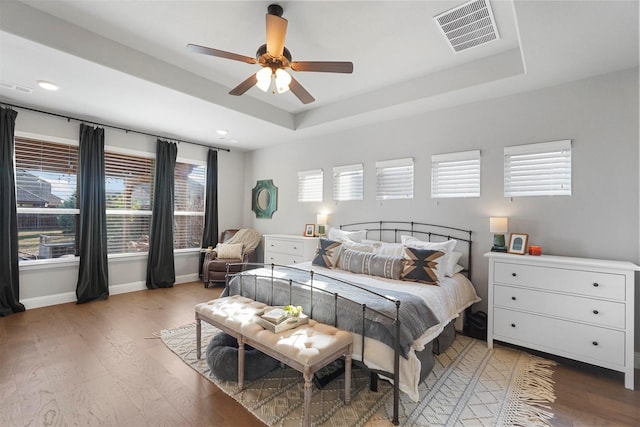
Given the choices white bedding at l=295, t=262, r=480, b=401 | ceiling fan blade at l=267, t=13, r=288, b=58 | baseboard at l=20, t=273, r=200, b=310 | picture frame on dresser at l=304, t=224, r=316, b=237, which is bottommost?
baseboard at l=20, t=273, r=200, b=310

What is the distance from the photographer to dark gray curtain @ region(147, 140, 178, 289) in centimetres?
497

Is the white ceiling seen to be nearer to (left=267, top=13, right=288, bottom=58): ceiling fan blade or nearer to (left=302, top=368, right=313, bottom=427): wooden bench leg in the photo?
(left=267, top=13, right=288, bottom=58): ceiling fan blade

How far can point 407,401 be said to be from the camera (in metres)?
2.11

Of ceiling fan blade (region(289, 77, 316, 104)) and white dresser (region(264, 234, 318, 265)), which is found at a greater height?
ceiling fan blade (region(289, 77, 316, 104))

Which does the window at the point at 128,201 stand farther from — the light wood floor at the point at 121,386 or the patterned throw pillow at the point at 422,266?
the patterned throw pillow at the point at 422,266

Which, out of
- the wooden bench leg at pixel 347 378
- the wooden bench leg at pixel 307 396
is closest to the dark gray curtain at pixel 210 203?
the wooden bench leg at pixel 347 378

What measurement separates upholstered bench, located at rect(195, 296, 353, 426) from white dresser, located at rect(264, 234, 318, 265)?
6.65ft

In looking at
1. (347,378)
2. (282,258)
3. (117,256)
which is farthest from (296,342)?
(117,256)

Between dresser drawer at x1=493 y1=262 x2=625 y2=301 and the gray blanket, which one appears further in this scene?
dresser drawer at x1=493 y1=262 x2=625 y2=301

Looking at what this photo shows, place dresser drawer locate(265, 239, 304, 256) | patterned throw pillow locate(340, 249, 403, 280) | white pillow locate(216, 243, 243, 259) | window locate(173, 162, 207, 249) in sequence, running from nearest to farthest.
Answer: patterned throw pillow locate(340, 249, 403, 280) < dresser drawer locate(265, 239, 304, 256) < white pillow locate(216, 243, 243, 259) < window locate(173, 162, 207, 249)

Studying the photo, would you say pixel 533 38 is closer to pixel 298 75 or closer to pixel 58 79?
pixel 298 75

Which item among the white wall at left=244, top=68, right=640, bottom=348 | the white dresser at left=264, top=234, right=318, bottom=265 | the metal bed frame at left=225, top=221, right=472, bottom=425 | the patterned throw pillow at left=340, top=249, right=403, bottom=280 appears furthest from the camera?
the white dresser at left=264, top=234, right=318, bottom=265

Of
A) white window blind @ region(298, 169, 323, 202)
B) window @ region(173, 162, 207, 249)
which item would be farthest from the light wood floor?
white window blind @ region(298, 169, 323, 202)

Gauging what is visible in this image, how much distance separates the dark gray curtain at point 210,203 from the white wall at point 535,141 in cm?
271
